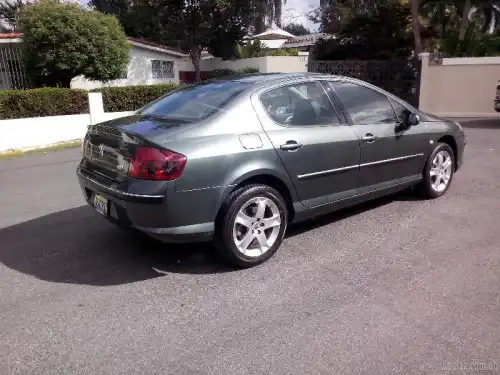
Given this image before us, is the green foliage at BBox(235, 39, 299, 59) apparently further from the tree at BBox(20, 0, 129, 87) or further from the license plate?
the license plate

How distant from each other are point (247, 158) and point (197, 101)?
873 mm

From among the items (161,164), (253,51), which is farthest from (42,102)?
(253,51)

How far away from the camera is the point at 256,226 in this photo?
3.81 meters

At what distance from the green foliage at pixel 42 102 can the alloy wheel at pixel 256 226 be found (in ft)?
30.9

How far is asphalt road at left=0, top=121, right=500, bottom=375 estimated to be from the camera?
2.65 metres

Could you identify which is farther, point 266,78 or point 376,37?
point 376,37

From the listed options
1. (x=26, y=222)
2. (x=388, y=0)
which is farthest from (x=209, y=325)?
(x=388, y=0)

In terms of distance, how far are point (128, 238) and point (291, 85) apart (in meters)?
2.15

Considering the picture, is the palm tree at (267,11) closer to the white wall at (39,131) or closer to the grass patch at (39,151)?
the white wall at (39,131)

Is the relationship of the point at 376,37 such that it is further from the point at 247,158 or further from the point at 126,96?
the point at 247,158

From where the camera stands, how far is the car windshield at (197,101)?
3.90 meters

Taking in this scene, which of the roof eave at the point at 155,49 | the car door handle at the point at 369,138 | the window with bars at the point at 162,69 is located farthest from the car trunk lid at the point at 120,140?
the window with bars at the point at 162,69

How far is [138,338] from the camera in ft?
9.37

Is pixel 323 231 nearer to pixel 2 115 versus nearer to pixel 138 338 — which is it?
pixel 138 338
